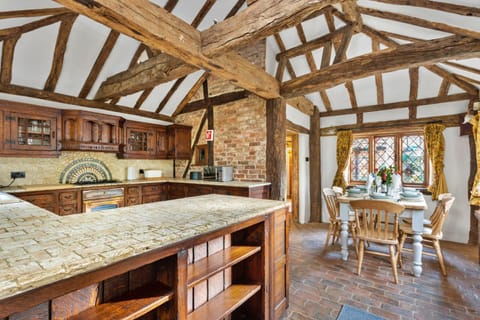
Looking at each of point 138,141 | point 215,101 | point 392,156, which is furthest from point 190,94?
point 392,156

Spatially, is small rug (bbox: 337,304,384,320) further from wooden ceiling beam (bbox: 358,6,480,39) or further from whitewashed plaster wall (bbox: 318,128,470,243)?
whitewashed plaster wall (bbox: 318,128,470,243)

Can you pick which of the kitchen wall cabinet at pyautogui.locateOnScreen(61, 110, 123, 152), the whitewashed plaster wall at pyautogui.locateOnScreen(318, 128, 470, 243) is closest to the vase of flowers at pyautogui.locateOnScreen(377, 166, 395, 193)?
the whitewashed plaster wall at pyautogui.locateOnScreen(318, 128, 470, 243)

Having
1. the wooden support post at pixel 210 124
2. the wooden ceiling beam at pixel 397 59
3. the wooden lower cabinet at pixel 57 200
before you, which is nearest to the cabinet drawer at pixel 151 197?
the wooden lower cabinet at pixel 57 200

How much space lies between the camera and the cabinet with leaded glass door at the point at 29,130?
346 cm

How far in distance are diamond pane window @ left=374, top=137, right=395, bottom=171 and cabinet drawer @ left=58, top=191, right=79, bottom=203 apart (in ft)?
19.1

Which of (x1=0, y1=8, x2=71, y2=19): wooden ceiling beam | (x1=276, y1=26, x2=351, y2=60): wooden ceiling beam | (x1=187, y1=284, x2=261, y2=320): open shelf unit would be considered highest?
(x1=276, y1=26, x2=351, y2=60): wooden ceiling beam

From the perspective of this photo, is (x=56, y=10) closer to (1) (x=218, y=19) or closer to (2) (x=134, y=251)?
(1) (x=218, y=19)

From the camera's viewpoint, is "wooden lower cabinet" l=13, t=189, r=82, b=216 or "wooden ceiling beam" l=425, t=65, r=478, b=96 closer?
"wooden lower cabinet" l=13, t=189, r=82, b=216

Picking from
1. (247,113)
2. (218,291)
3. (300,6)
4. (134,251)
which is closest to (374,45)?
(247,113)

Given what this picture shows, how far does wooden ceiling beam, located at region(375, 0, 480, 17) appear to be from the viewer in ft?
7.22

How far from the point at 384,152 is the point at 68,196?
6072mm

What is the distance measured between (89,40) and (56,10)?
761mm

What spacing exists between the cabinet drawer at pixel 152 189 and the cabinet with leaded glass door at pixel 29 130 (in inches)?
63.0

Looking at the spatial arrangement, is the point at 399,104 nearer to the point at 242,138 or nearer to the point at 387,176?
the point at 387,176
